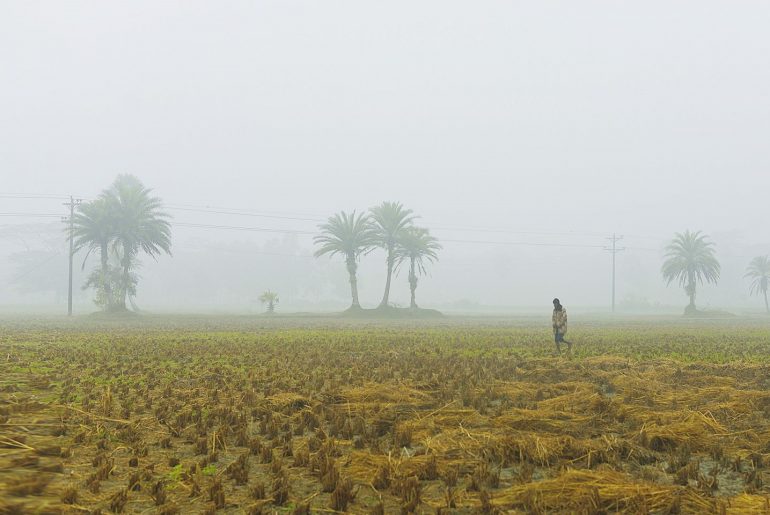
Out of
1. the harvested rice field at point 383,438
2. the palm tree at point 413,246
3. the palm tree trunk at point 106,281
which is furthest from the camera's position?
the palm tree at point 413,246

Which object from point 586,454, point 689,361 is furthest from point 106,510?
point 689,361

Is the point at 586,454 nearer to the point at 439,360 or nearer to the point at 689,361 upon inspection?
the point at 439,360

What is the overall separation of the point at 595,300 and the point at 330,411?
16784cm

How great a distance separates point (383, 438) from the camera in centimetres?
695

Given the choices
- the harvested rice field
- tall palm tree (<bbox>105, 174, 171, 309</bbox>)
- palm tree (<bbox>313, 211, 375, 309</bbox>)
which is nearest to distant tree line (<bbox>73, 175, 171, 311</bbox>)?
tall palm tree (<bbox>105, 174, 171, 309</bbox>)

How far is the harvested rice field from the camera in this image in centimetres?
458

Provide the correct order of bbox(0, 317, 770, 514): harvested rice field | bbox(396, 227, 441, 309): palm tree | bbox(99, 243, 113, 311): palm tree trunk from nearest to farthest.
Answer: bbox(0, 317, 770, 514): harvested rice field
bbox(99, 243, 113, 311): palm tree trunk
bbox(396, 227, 441, 309): palm tree

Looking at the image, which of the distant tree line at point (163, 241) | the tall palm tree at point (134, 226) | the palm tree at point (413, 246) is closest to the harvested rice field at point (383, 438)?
the distant tree line at point (163, 241)

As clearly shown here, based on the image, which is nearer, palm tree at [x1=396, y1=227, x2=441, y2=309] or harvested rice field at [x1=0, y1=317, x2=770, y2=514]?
harvested rice field at [x1=0, y1=317, x2=770, y2=514]

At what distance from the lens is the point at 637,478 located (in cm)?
522

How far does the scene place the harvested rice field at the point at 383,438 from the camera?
4.58m

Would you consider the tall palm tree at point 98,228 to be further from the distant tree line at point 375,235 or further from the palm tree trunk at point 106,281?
the distant tree line at point 375,235

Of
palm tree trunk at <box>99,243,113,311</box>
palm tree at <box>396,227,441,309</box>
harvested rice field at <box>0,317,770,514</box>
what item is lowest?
harvested rice field at <box>0,317,770,514</box>

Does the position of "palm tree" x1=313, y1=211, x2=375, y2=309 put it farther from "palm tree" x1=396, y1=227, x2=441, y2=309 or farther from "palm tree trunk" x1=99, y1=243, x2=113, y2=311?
"palm tree trunk" x1=99, y1=243, x2=113, y2=311
